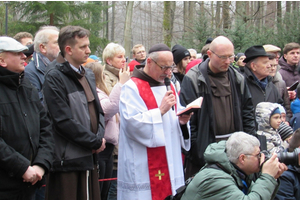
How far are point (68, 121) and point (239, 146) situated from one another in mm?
1589

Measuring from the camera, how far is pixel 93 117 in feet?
11.8

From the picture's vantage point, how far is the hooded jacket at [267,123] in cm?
450

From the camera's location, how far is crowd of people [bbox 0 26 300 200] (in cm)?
288

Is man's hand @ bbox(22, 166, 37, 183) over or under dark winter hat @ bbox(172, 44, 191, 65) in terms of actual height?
under

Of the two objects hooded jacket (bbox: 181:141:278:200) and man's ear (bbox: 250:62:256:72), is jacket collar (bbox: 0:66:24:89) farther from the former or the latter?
man's ear (bbox: 250:62:256:72)

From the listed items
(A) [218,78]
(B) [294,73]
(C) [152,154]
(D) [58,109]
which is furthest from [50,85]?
(B) [294,73]

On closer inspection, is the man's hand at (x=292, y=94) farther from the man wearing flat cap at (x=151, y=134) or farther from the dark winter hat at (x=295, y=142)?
the man wearing flat cap at (x=151, y=134)

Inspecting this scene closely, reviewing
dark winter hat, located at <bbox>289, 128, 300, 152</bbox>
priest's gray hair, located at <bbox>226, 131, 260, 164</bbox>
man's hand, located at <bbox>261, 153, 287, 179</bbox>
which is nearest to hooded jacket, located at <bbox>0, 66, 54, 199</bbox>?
priest's gray hair, located at <bbox>226, 131, 260, 164</bbox>

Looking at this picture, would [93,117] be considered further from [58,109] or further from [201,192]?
[201,192]

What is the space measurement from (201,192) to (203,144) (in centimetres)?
127

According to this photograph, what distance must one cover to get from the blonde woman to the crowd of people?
13 mm

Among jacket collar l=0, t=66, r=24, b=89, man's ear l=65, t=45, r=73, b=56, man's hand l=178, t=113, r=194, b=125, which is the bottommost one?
man's hand l=178, t=113, r=194, b=125

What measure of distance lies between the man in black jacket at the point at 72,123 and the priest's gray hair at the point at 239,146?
130 cm

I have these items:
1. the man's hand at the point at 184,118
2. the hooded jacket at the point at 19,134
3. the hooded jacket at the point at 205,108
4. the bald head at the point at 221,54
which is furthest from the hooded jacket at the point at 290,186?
the hooded jacket at the point at 19,134
